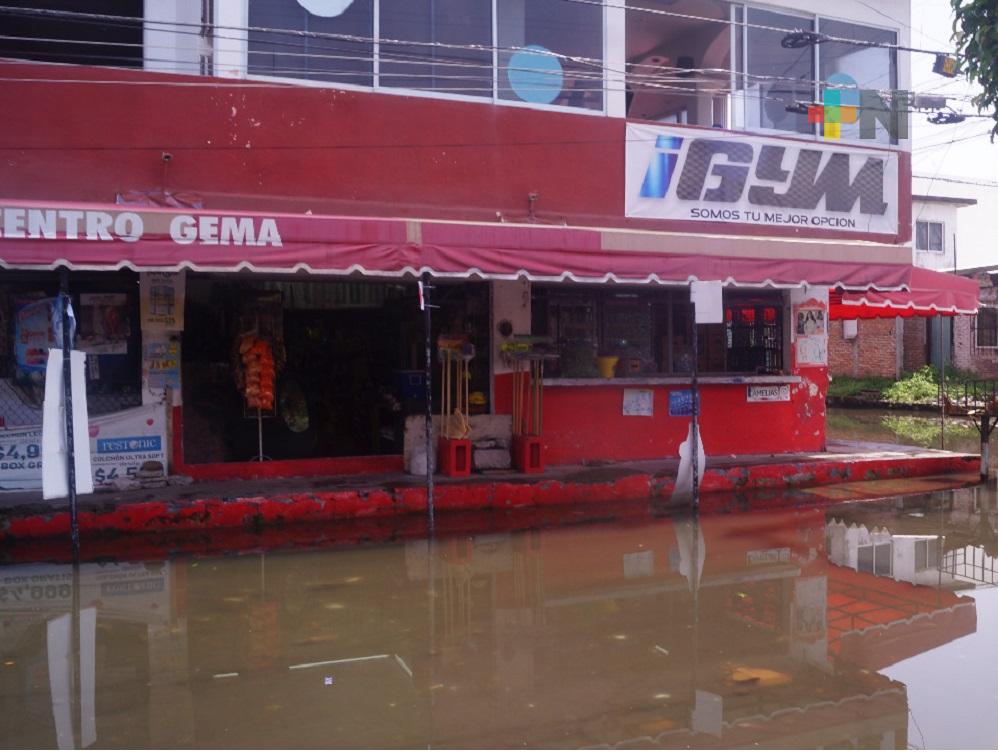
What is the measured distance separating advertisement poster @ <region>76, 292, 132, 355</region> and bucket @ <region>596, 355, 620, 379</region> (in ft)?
19.7

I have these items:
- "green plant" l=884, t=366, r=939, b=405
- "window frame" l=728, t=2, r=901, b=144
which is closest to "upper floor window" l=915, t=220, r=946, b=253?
"green plant" l=884, t=366, r=939, b=405

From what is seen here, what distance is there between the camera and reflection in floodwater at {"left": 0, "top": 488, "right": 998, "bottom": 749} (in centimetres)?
497

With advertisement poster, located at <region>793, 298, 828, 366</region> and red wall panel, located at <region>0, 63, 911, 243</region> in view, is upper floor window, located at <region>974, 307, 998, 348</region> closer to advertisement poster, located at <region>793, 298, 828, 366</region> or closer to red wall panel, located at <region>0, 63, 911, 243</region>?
advertisement poster, located at <region>793, 298, 828, 366</region>

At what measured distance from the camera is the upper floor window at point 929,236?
119 feet

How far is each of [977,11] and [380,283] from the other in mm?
8299

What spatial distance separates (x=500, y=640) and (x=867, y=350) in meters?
27.2

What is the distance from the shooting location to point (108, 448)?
10.9 metres

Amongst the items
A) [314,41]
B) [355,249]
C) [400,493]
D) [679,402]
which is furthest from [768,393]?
[314,41]

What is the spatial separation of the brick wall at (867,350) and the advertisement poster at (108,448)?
23014 millimetres

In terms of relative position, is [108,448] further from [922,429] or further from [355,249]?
[922,429]

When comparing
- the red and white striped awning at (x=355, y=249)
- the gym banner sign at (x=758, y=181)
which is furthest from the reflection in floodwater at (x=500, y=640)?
the gym banner sign at (x=758, y=181)

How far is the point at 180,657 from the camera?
604 centimetres

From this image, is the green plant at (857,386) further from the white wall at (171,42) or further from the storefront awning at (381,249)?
the white wall at (171,42)

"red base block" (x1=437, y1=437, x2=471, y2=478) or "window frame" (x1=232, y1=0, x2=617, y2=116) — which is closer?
"window frame" (x1=232, y1=0, x2=617, y2=116)
